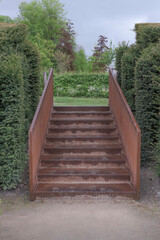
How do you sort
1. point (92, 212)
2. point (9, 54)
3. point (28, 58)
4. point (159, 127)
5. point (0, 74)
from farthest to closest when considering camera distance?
point (28, 58)
point (9, 54)
point (159, 127)
point (0, 74)
point (92, 212)

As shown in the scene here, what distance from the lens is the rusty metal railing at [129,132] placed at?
6340 mm

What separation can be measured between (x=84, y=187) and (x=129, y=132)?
1.59 meters

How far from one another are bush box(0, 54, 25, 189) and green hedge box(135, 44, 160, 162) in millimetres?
3015

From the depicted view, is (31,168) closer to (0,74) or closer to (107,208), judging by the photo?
(107,208)

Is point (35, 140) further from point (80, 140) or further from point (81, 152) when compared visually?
point (80, 140)

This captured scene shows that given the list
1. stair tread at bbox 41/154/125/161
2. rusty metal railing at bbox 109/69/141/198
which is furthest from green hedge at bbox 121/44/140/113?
stair tread at bbox 41/154/125/161

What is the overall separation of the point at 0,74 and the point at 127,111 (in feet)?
9.57

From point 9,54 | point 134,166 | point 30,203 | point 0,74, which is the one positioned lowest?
point 30,203

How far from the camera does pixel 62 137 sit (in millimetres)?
8227

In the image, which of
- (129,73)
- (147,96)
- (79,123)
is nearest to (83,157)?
(79,123)

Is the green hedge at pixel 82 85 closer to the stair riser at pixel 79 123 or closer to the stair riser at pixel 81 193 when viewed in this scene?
the stair riser at pixel 79 123

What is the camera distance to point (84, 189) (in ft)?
21.5

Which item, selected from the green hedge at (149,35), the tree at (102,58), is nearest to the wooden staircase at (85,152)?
the green hedge at (149,35)

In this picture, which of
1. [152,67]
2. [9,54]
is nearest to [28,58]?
[9,54]
